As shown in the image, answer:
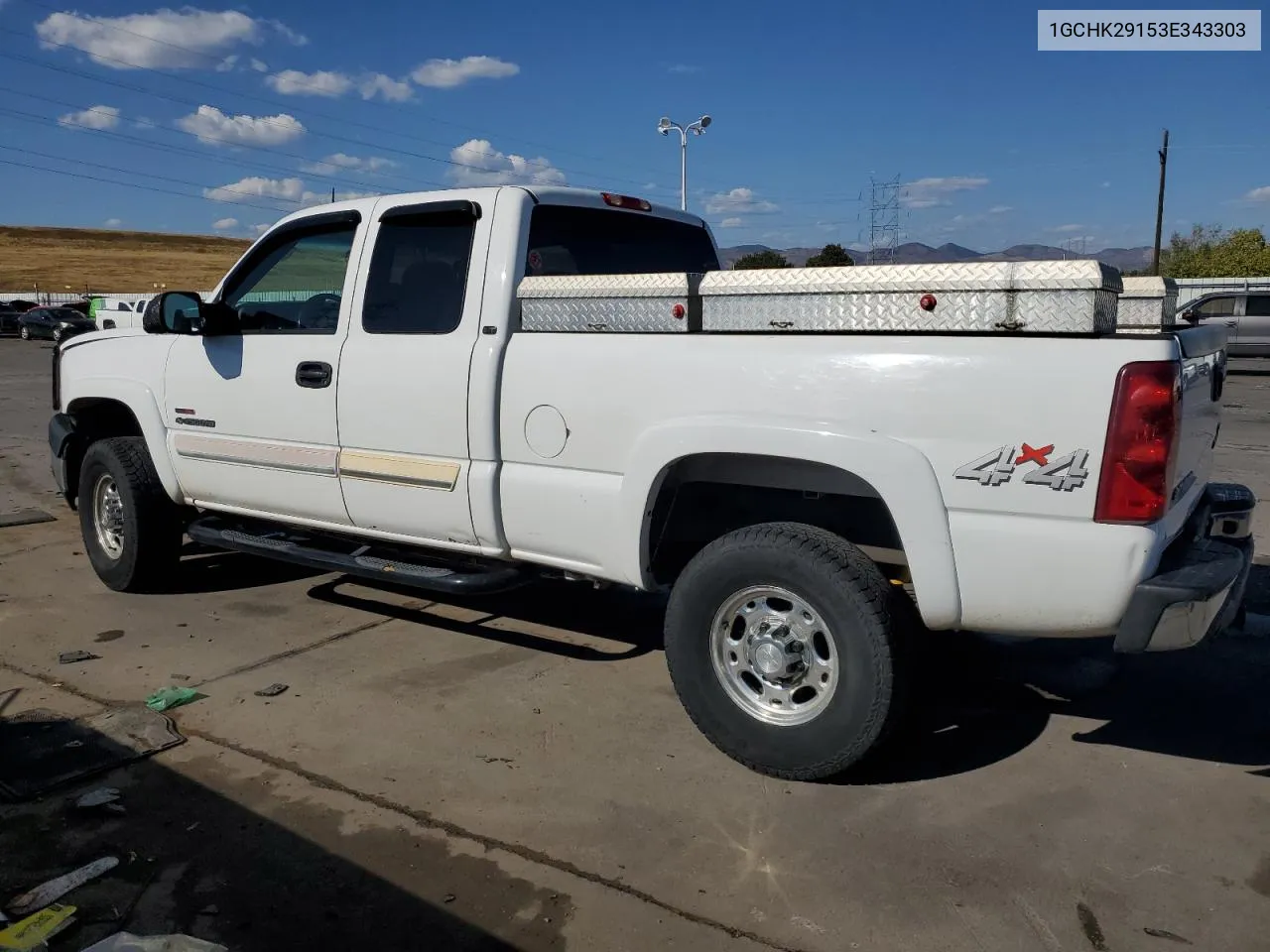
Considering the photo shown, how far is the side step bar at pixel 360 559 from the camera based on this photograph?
14.9 ft

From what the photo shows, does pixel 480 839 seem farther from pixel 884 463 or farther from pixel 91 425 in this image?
pixel 91 425

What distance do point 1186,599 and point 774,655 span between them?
1.31 m

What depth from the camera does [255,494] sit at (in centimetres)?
538

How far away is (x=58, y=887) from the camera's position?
3133 millimetres

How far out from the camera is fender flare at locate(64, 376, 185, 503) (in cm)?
576

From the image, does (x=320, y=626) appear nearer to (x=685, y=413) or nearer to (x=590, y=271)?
(x=590, y=271)

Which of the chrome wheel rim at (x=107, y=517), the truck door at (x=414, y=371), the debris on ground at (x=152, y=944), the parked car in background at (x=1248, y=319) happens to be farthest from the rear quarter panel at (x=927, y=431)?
the parked car in background at (x=1248, y=319)

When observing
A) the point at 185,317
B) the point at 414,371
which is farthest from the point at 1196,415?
the point at 185,317

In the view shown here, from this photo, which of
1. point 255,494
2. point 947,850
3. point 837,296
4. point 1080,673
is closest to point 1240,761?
point 1080,673

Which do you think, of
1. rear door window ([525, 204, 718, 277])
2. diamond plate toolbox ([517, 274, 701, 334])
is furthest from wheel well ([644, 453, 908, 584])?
rear door window ([525, 204, 718, 277])

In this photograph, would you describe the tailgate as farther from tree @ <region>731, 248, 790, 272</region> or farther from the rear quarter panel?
tree @ <region>731, 248, 790, 272</region>

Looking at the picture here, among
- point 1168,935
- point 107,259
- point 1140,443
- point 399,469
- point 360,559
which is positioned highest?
point 107,259

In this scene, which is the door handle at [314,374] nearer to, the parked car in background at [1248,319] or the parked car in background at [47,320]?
the parked car in background at [1248,319]

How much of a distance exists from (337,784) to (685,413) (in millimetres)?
1803
